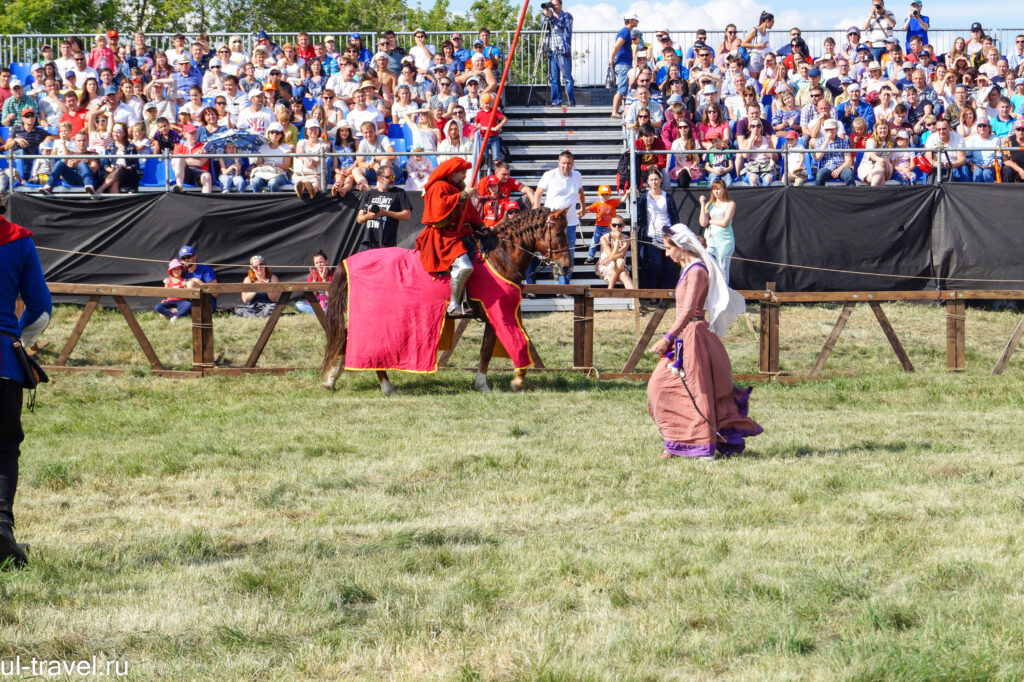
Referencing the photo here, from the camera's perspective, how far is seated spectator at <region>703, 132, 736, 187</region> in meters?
17.2

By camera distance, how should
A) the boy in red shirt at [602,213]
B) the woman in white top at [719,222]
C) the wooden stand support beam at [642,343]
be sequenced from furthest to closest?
1. the boy in red shirt at [602,213]
2. the woman in white top at [719,222]
3. the wooden stand support beam at [642,343]

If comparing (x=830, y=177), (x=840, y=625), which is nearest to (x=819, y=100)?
(x=830, y=177)

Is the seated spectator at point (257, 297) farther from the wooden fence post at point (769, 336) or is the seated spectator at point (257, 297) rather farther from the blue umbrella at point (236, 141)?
the wooden fence post at point (769, 336)

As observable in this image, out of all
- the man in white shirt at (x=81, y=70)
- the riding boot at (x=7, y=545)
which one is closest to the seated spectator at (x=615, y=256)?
the man in white shirt at (x=81, y=70)

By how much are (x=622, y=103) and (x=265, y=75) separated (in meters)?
5.81

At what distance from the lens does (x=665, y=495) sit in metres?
7.40

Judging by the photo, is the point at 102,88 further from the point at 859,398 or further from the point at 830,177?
the point at 859,398

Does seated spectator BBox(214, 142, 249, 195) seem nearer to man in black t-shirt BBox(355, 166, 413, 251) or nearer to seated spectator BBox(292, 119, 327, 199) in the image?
seated spectator BBox(292, 119, 327, 199)

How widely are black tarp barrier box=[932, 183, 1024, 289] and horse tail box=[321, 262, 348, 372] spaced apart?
9394 millimetres

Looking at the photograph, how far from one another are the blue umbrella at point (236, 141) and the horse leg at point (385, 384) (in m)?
6.15

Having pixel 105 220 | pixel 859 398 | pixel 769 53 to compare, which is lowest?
pixel 859 398

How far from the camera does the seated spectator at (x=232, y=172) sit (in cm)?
1706

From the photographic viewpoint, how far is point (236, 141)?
17.0 m

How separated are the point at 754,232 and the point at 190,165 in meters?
8.24
